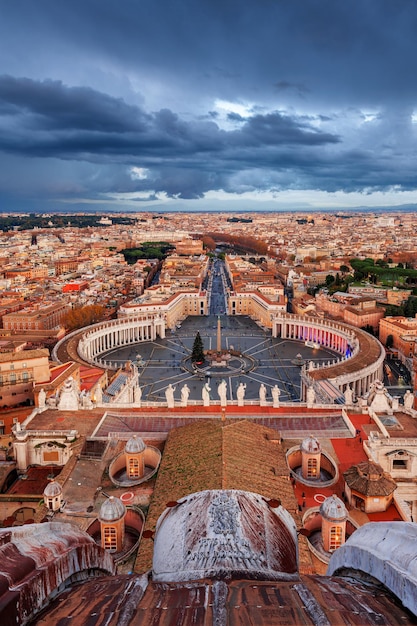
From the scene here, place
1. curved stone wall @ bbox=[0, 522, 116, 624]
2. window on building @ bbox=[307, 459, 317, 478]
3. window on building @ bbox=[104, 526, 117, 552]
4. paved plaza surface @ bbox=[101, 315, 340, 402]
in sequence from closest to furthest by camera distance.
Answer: curved stone wall @ bbox=[0, 522, 116, 624], window on building @ bbox=[104, 526, 117, 552], window on building @ bbox=[307, 459, 317, 478], paved plaza surface @ bbox=[101, 315, 340, 402]

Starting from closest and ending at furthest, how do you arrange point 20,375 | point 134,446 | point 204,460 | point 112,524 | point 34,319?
point 112,524 < point 204,460 < point 134,446 < point 20,375 < point 34,319

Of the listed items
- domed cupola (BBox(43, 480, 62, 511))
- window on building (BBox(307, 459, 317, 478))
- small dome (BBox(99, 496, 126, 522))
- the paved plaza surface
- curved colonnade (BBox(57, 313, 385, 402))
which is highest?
small dome (BBox(99, 496, 126, 522))

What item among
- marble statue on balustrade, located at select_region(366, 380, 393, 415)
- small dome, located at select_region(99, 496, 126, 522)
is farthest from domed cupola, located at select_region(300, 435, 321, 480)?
small dome, located at select_region(99, 496, 126, 522)

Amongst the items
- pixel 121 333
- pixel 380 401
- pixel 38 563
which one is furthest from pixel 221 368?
pixel 38 563

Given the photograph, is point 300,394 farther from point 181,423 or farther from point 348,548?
point 348,548

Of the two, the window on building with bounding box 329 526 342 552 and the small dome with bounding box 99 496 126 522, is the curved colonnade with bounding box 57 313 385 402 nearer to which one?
the window on building with bounding box 329 526 342 552

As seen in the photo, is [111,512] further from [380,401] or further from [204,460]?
[380,401]

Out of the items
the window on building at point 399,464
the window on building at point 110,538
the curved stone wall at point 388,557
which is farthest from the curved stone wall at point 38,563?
the window on building at point 399,464
